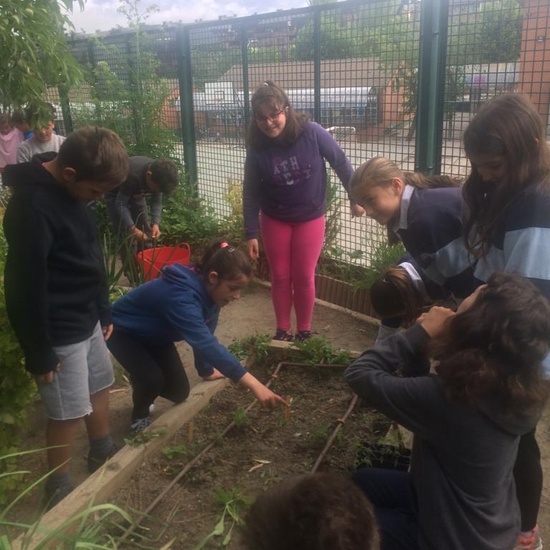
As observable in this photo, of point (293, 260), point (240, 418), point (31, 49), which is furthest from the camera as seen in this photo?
point (293, 260)

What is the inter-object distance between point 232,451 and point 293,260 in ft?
5.52

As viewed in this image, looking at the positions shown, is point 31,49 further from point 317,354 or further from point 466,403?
point 466,403

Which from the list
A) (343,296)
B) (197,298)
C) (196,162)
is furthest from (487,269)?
(196,162)

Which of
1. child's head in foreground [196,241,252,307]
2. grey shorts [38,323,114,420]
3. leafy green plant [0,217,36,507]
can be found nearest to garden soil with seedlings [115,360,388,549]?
grey shorts [38,323,114,420]

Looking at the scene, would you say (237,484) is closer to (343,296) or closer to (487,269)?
(487,269)

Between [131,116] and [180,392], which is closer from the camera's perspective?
[180,392]

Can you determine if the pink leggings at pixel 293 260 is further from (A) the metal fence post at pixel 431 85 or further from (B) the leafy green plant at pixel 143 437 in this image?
(B) the leafy green plant at pixel 143 437

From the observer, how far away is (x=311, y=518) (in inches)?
50.8

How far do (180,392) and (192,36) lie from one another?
15.9 feet

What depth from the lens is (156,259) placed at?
500cm

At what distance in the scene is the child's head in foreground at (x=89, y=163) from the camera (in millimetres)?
2359

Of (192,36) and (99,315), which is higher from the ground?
(192,36)


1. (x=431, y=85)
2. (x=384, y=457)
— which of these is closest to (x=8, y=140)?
(x=431, y=85)

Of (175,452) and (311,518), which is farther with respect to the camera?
(175,452)
